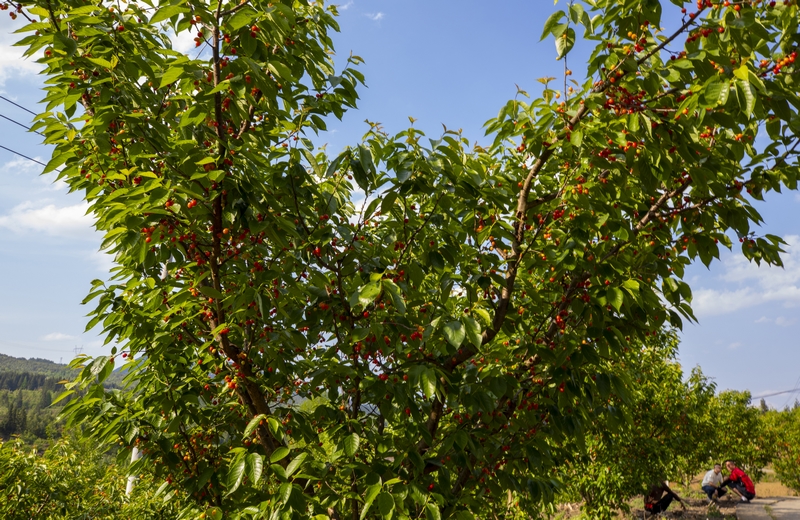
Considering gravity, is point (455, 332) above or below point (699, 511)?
above

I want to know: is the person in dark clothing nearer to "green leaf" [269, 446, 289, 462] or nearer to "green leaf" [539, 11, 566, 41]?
"green leaf" [269, 446, 289, 462]

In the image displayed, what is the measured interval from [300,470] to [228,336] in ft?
3.05

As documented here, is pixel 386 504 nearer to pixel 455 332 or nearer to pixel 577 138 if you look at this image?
pixel 455 332

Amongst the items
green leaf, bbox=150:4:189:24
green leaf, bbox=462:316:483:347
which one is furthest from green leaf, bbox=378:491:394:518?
green leaf, bbox=150:4:189:24

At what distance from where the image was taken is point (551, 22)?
2463mm

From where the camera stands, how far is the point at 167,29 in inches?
162

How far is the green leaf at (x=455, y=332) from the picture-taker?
7.22ft

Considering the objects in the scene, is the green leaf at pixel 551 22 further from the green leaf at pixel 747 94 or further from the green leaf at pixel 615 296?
the green leaf at pixel 615 296

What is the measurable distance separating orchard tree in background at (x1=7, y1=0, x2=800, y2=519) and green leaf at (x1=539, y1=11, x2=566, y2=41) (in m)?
0.01

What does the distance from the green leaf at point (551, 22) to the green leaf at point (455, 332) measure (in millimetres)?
1439

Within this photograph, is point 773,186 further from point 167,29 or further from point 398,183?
point 167,29

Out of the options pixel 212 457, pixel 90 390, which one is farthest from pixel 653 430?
pixel 90 390

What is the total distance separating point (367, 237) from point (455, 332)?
1.31 meters

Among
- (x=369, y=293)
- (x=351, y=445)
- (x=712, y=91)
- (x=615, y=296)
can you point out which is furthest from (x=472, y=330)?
(x=712, y=91)
